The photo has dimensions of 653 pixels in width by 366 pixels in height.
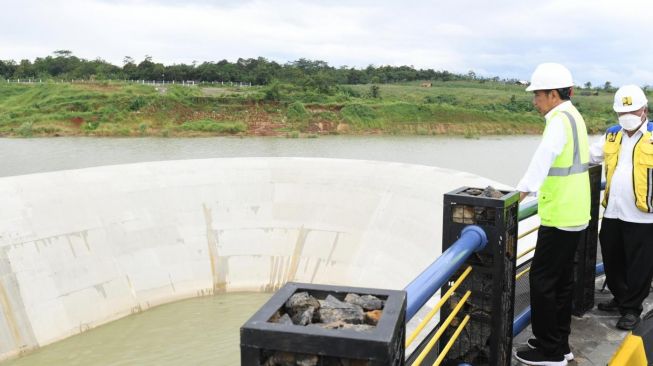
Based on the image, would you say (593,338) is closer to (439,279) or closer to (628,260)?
Result: (628,260)

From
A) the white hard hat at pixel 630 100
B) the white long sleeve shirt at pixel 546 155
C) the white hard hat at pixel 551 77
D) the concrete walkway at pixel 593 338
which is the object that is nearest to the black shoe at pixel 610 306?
the concrete walkway at pixel 593 338

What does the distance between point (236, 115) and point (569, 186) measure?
91.1 feet

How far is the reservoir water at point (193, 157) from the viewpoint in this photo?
679 cm

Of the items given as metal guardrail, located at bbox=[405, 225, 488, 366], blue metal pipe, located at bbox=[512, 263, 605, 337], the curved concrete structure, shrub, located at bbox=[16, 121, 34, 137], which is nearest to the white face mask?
blue metal pipe, located at bbox=[512, 263, 605, 337]

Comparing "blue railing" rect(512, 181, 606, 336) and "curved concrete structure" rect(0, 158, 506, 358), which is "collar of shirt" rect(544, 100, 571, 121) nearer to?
"blue railing" rect(512, 181, 606, 336)

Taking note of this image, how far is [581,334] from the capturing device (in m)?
2.93

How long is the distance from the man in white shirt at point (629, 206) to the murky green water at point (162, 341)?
475cm

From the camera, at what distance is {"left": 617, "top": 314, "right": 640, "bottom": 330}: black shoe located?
2.95 meters

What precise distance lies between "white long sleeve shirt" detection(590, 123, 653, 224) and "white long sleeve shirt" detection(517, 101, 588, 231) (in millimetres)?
935

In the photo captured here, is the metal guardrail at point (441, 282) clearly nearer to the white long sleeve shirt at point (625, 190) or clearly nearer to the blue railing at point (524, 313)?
the blue railing at point (524, 313)

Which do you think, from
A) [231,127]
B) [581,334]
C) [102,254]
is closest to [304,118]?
[231,127]

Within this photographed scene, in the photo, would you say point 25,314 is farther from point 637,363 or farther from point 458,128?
point 458,128

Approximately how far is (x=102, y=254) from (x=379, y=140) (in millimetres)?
19361

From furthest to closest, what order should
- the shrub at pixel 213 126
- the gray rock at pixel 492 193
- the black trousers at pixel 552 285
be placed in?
the shrub at pixel 213 126 < the black trousers at pixel 552 285 < the gray rock at pixel 492 193
